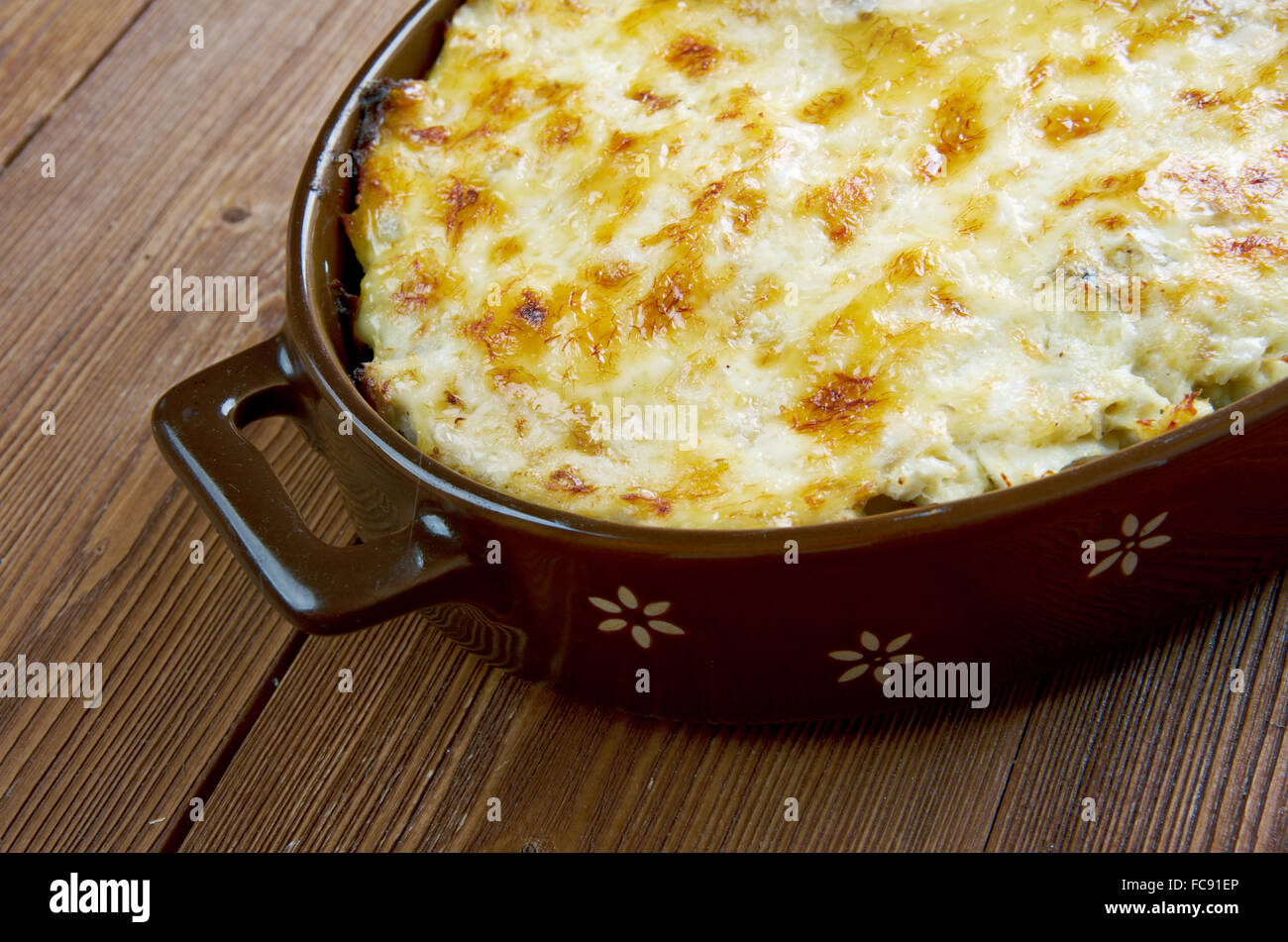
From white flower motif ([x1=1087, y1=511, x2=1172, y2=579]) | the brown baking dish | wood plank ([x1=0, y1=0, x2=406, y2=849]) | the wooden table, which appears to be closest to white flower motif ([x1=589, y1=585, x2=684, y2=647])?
the brown baking dish

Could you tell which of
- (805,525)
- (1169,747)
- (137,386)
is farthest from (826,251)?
(137,386)

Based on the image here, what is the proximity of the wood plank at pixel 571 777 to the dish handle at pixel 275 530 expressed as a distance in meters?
0.29

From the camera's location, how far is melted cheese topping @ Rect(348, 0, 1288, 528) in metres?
1.26

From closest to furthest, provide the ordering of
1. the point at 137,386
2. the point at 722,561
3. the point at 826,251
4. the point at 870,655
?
1. the point at 722,561
2. the point at 870,655
3. the point at 826,251
4. the point at 137,386

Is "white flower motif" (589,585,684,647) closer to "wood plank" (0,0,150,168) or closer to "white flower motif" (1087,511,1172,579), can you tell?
"white flower motif" (1087,511,1172,579)

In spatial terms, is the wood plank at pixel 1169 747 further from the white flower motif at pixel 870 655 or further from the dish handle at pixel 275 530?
the dish handle at pixel 275 530

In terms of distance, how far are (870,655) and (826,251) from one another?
0.45 meters

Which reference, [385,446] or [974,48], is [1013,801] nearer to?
Answer: [385,446]

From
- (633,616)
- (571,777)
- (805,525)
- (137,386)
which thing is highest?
(805,525)

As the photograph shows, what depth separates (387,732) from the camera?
4.93ft

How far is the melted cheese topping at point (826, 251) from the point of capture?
1.26 meters

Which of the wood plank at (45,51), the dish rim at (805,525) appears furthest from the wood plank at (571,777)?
the wood plank at (45,51)

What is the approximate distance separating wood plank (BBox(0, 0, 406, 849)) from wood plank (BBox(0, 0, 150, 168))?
0.12 feet

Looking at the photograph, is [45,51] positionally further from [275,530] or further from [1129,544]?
[1129,544]
